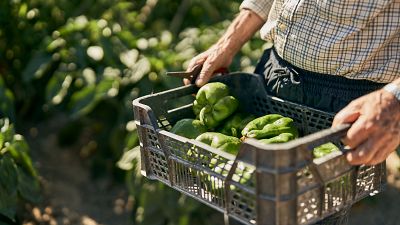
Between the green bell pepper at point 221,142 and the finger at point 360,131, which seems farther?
the green bell pepper at point 221,142

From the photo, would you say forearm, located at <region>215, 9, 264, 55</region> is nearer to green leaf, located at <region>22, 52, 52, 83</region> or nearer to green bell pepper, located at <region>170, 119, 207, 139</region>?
green bell pepper, located at <region>170, 119, 207, 139</region>

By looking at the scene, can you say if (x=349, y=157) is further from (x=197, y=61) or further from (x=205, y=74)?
(x=197, y=61)

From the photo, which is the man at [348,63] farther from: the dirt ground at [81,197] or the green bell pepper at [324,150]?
the dirt ground at [81,197]

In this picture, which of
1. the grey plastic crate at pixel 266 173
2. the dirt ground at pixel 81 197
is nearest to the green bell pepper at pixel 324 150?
the grey plastic crate at pixel 266 173

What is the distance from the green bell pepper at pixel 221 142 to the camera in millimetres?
1760

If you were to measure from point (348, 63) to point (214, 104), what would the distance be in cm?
43

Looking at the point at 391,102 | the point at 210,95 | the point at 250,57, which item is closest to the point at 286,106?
the point at 210,95

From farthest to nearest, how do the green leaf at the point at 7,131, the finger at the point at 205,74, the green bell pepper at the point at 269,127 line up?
the green leaf at the point at 7,131
the finger at the point at 205,74
the green bell pepper at the point at 269,127

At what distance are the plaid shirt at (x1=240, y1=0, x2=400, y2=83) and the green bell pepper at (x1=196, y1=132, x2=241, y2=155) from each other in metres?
0.33

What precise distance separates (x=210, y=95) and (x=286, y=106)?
237 mm

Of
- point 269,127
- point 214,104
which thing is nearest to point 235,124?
point 214,104

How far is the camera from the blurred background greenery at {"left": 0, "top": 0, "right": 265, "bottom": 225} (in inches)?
120

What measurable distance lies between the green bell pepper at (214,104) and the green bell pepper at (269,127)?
0.13 metres

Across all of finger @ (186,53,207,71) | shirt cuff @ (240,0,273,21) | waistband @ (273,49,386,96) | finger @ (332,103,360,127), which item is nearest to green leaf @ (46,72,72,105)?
finger @ (186,53,207,71)
